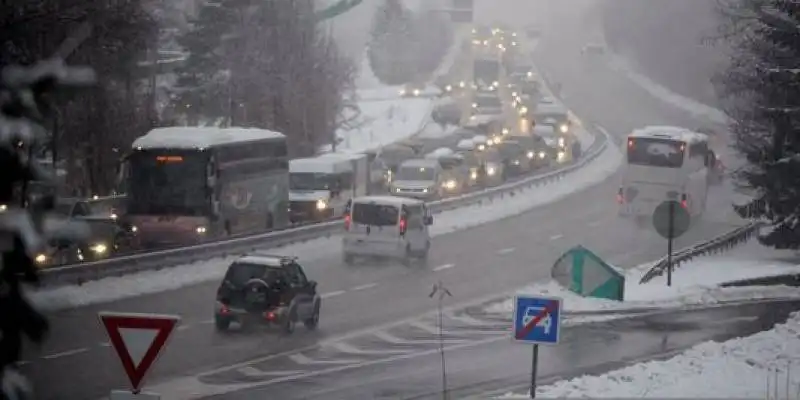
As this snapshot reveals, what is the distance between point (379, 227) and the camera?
3481 cm

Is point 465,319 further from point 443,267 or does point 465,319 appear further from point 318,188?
point 318,188

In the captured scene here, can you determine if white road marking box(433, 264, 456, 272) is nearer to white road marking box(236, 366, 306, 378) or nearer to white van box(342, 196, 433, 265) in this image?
white van box(342, 196, 433, 265)

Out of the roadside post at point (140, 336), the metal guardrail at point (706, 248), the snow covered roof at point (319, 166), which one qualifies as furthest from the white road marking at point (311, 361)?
the snow covered roof at point (319, 166)

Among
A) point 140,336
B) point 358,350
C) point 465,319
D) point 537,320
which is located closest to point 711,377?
point 537,320

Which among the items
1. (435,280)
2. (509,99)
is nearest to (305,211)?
(435,280)

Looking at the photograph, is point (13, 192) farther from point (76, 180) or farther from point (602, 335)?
point (76, 180)

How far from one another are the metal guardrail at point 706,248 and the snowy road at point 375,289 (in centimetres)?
206

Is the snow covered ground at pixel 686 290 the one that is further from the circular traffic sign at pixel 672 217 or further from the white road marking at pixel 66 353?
the white road marking at pixel 66 353

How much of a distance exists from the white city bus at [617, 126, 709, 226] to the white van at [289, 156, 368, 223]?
1080cm

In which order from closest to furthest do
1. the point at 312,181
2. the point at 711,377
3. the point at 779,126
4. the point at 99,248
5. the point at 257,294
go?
the point at 711,377
the point at 257,294
the point at 99,248
the point at 779,126
the point at 312,181

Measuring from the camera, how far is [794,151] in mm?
33812

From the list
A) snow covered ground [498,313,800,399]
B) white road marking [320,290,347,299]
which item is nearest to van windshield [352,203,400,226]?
white road marking [320,290,347,299]

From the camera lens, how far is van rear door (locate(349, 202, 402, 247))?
114 feet

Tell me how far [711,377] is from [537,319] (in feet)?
15.9
